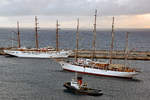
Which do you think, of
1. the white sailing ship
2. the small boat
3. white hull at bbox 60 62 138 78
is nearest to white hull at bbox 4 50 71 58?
the white sailing ship

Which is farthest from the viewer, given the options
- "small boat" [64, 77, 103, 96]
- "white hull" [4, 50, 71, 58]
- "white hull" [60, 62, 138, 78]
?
"white hull" [4, 50, 71, 58]

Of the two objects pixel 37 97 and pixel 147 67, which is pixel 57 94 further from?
pixel 147 67

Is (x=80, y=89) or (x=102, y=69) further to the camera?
(x=102, y=69)

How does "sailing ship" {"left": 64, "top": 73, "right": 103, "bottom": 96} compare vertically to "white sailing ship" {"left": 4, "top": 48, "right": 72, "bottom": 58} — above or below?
below

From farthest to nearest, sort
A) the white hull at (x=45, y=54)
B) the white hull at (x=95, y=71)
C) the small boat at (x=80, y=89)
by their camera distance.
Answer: the white hull at (x=45, y=54) → the white hull at (x=95, y=71) → the small boat at (x=80, y=89)

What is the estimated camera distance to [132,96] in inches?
2132

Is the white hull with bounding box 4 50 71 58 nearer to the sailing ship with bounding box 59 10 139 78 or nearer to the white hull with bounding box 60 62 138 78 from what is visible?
the white hull with bounding box 60 62 138 78

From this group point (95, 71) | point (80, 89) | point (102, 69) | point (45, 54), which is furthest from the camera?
point (45, 54)

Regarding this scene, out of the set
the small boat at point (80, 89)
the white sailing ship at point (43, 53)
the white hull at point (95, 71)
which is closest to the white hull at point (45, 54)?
the white sailing ship at point (43, 53)

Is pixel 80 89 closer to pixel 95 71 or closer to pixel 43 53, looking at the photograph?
pixel 95 71

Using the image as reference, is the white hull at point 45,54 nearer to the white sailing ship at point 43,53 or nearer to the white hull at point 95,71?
the white sailing ship at point 43,53

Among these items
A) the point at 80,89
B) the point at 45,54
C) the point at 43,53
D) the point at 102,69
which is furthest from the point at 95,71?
the point at 43,53

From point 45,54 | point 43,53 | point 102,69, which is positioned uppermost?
point 43,53

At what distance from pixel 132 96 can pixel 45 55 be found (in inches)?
2295
